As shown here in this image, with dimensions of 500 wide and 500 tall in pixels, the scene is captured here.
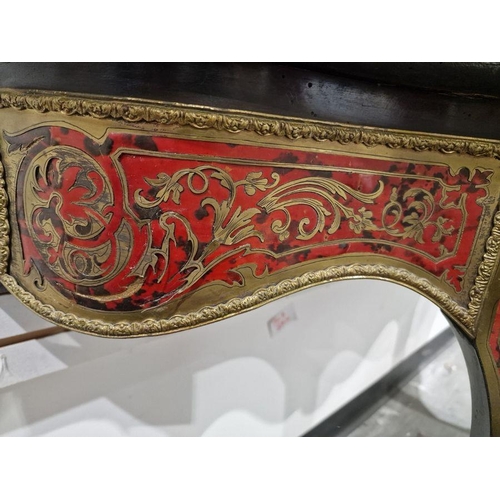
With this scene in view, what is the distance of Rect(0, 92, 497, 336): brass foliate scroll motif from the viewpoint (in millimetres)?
351

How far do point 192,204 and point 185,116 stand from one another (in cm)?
8

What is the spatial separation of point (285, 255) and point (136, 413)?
508 millimetres

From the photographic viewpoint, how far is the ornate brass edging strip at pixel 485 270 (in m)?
0.50

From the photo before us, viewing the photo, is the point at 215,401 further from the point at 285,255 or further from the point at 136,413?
the point at 285,255

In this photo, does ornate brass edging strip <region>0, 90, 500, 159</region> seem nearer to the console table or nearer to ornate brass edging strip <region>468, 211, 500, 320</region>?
the console table

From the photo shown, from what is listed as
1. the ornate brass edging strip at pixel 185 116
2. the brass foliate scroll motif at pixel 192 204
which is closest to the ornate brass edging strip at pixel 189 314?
the brass foliate scroll motif at pixel 192 204

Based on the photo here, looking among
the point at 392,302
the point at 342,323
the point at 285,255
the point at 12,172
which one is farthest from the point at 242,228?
the point at 392,302

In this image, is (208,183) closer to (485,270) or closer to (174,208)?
(174,208)

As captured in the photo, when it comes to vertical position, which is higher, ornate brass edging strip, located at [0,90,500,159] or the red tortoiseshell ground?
ornate brass edging strip, located at [0,90,500,159]

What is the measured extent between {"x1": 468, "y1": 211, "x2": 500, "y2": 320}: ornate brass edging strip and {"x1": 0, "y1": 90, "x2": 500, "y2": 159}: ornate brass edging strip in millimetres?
232

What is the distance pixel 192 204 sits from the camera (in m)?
0.37

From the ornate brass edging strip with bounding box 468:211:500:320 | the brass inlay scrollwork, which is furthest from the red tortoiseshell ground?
the ornate brass edging strip with bounding box 468:211:500:320

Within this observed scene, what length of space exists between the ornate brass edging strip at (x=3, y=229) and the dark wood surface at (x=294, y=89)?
0.33ft

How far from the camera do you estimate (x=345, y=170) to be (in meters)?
0.42
